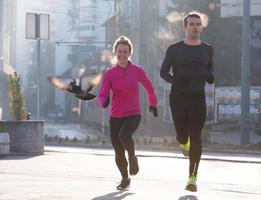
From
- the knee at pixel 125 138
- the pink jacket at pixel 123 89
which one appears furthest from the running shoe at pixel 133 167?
the pink jacket at pixel 123 89

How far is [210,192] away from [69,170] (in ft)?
9.75

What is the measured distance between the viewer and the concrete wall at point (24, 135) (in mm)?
12914

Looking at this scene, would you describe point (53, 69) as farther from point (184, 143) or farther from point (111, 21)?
point (184, 143)

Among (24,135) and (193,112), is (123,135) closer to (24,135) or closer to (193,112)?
(193,112)

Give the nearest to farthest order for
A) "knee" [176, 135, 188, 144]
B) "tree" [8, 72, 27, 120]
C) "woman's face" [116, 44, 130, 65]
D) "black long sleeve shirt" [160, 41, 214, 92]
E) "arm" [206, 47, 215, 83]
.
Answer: "black long sleeve shirt" [160, 41, 214, 92] < "arm" [206, 47, 215, 83] < "knee" [176, 135, 188, 144] < "woman's face" [116, 44, 130, 65] < "tree" [8, 72, 27, 120]

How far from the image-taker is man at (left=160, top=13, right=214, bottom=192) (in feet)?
22.9

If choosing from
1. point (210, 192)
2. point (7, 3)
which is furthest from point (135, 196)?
point (7, 3)

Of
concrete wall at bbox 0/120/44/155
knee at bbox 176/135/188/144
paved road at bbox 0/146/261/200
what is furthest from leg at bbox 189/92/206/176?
concrete wall at bbox 0/120/44/155

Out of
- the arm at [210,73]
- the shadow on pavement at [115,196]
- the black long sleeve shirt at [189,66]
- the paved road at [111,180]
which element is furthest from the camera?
the arm at [210,73]

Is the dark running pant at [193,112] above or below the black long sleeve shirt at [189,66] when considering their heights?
below

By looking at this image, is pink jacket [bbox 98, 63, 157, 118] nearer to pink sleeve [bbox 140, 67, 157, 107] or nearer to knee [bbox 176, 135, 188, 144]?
pink sleeve [bbox 140, 67, 157, 107]

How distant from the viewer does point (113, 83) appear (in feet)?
24.1

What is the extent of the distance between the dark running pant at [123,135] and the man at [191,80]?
20.6 inches

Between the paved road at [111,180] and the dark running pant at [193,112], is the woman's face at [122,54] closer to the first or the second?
the dark running pant at [193,112]
